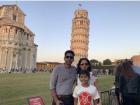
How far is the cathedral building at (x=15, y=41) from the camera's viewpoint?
282 feet

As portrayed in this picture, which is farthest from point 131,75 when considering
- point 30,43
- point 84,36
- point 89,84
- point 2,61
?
point 84,36

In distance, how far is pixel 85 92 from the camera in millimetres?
4859

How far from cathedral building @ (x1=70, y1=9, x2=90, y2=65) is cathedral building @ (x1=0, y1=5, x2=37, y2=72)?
24898 millimetres

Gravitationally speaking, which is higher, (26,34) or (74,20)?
(74,20)

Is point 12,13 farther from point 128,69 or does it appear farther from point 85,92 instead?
point 85,92

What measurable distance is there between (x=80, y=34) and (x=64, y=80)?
11558 centimetres

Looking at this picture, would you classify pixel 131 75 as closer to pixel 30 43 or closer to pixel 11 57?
pixel 11 57

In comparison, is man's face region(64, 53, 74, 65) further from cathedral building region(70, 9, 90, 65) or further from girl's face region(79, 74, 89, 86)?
cathedral building region(70, 9, 90, 65)

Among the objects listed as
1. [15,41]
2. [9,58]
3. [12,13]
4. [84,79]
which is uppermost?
[12,13]

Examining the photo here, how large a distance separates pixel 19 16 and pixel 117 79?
93881 millimetres

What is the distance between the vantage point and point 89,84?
4.98 meters

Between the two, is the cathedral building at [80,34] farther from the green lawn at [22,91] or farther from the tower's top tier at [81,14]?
the green lawn at [22,91]

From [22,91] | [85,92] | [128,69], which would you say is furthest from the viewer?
[22,91]

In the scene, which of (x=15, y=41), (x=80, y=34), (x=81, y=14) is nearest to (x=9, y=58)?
(x=15, y=41)
